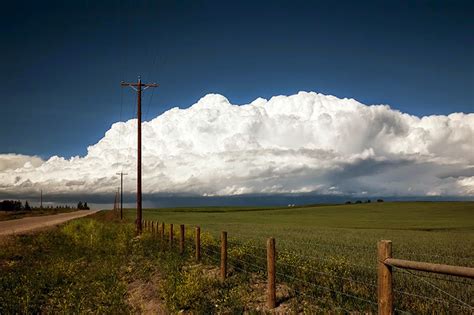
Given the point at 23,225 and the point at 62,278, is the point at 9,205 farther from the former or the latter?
the point at 62,278

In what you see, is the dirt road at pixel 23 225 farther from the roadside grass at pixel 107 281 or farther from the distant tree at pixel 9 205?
the distant tree at pixel 9 205

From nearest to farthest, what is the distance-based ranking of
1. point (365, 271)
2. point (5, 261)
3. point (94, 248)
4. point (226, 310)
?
point (226, 310) → point (365, 271) → point (5, 261) → point (94, 248)

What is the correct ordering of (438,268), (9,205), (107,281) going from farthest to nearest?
(9,205) → (107,281) → (438,268)

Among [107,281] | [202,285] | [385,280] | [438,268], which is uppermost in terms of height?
[438,268]

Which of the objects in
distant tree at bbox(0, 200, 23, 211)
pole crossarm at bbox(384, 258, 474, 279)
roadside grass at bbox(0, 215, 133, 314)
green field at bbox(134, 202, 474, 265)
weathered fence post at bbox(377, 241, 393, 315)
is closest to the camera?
pole crossarm at bbox(384, 258, 474, 279)

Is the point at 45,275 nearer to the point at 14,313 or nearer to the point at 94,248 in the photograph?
the point at 14,313

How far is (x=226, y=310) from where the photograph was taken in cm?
1027

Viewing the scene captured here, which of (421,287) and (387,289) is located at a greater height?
(387,289)

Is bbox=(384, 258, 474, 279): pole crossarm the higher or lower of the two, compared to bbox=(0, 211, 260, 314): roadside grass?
higher

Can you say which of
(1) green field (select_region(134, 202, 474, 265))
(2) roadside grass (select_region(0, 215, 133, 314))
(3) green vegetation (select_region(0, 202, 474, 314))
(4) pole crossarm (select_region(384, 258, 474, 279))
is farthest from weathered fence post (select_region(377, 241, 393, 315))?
(1) green field (select_region(134, 202, 474, 265))

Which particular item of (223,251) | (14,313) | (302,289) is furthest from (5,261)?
(302,289)

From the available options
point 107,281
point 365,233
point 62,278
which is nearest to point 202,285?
point 107,281

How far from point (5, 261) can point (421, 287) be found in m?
18.5

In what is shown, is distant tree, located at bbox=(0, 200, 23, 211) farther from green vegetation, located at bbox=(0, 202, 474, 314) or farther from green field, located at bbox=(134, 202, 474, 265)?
green vegetation, located at bbox=(0, 202, 474, 314)
